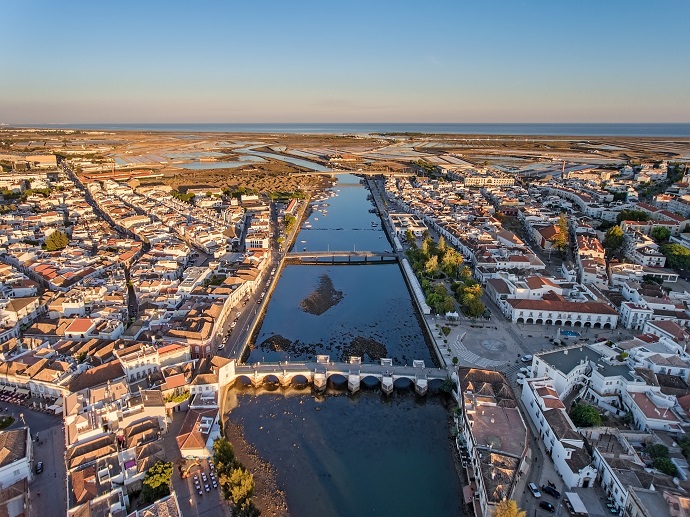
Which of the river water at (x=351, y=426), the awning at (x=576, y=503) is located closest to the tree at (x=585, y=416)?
the awning at (x=576, y=503)

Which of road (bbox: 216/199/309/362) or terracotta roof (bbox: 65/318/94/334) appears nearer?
terracotta roof (bbox: 65/318/94/334)

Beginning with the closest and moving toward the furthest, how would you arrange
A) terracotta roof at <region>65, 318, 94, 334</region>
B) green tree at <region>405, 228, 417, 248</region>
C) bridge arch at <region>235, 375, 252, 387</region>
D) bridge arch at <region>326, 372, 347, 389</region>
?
1. bridge arch at <region>235, 375, 252, 387</region>
2. bridge arch at <region>326, 372, 347, 389</region>
3. terracotta roof at <region>65, 318, 94, 334</region>
4. green tree at <region>405, 228, 417, 248</region>

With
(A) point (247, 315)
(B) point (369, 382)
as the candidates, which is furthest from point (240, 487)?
(A) point (247, 315)

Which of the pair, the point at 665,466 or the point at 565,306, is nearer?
the point at 665,466

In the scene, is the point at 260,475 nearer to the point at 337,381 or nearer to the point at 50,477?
the point at 337,381

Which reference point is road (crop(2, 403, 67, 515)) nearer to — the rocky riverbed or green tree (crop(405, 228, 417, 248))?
the rocky riverbed

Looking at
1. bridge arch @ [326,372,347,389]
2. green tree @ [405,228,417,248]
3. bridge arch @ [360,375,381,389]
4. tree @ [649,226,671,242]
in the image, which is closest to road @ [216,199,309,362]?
bridge arch @ [326,372,347,389]

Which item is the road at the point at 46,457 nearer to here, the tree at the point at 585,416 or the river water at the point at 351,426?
the river water at the point at 351,426

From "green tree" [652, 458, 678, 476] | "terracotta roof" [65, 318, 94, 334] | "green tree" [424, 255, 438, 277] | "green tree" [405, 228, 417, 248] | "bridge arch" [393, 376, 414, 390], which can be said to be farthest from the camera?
"green tree" [405, 228, 417, 248]
